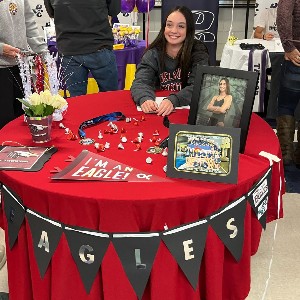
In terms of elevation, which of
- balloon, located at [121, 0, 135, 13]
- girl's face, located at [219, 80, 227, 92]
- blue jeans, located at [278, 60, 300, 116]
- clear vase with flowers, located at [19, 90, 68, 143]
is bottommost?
blue jeans, located at [278, 60, 300, 116]

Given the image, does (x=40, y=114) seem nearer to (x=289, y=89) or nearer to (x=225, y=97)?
(x=225, y=97)

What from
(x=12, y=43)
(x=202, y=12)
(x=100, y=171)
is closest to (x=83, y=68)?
(x=12, y=43)

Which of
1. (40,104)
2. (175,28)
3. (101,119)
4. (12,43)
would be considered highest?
(175,28)

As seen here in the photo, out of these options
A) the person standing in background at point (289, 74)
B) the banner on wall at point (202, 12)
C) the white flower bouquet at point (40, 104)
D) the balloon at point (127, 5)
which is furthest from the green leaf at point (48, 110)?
the banner on wall at point (202, 12)

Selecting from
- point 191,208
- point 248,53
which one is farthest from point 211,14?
point 191,208

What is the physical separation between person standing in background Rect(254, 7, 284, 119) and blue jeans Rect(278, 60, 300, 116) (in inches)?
17.8

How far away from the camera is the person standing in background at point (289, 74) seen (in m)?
3.08

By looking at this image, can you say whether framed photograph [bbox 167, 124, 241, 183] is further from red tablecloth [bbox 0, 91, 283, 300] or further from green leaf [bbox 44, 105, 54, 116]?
green leaf [bbox 44, 105, 54, 116]

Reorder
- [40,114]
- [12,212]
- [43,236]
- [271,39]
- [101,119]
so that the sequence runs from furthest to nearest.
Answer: [271,39] < [101,119] < [40,114] < [12,212] < [43,236]

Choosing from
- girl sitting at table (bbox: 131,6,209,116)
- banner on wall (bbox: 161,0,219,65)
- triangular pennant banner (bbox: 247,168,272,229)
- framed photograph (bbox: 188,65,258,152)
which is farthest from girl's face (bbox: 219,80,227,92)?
banner on wall (bbox: 161,0,219,65)

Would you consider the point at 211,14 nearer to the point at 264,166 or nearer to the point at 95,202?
the point at 264,166

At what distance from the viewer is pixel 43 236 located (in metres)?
1.55

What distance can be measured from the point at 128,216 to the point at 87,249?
0.19m

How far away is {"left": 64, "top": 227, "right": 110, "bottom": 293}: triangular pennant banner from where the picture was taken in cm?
147
